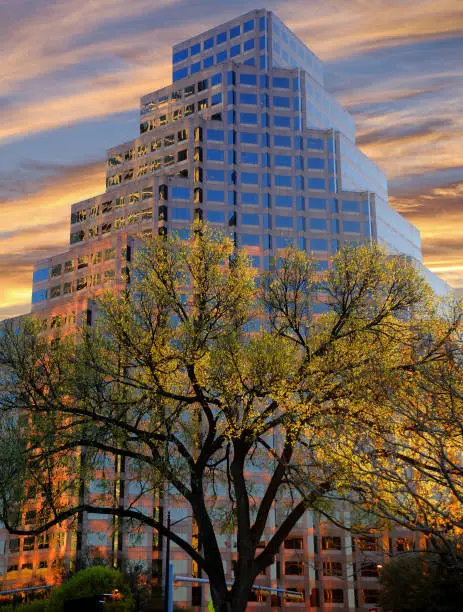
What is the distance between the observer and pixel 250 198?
373ft

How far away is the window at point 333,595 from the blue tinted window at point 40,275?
68699 millimetres

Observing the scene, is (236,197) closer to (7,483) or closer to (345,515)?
(345,515)

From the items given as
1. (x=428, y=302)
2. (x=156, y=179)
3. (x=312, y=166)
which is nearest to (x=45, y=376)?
(x=428, y=302)

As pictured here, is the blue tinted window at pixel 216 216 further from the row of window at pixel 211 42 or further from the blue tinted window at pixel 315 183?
the row of window at pixel 211 42

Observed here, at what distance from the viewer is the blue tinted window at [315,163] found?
115875 mm

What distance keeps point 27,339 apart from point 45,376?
2.28 metres

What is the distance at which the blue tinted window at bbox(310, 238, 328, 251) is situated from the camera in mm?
112500

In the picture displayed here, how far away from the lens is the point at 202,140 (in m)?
115

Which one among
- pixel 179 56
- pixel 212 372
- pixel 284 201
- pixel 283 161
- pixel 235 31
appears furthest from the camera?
pixel 179 56

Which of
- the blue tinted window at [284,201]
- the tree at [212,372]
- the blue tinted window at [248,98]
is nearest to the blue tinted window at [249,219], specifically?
the blue tinted window at [284,201]

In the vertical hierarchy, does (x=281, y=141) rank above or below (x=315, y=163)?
above

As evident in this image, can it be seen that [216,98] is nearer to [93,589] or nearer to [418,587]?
[93,589]

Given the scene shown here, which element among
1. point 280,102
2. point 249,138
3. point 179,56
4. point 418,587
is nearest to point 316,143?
point 280,102

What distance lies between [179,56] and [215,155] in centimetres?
2869
